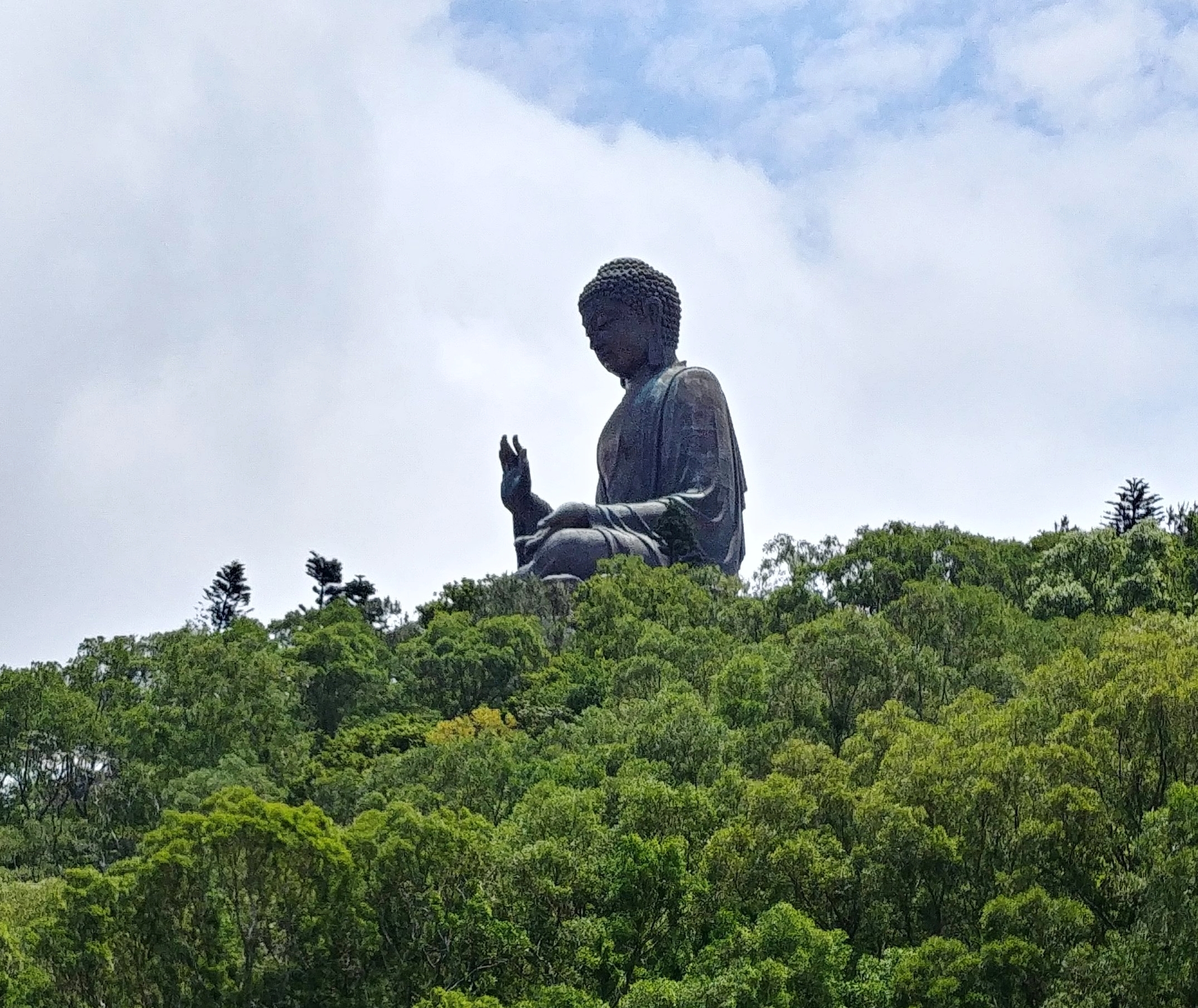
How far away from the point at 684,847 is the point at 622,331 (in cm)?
2187

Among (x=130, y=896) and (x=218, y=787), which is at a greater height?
(x=218, y=787)

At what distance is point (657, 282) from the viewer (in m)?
40.4

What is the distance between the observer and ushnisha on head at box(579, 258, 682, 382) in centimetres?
4000

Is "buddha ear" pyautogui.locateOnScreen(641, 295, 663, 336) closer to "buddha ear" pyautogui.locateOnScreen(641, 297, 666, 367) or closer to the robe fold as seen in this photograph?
"buddha ear" pyautogui.locateOnScreen(641, 297, 666, 367)

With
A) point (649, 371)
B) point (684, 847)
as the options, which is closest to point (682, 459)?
point (649, 371)

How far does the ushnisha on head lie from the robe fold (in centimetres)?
41

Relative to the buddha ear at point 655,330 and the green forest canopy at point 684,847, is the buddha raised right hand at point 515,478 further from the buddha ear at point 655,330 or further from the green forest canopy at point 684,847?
the green forest canopy at point 684,847

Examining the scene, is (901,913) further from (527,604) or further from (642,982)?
(527,604)

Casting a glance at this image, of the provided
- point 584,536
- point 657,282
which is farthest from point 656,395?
point 584,536

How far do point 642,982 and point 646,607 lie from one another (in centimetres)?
1512

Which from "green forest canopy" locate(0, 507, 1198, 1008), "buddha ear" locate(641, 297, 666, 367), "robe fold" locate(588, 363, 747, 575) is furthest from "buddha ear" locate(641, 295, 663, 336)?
"green forest canopy" locate(0, 507, 1198, 1008)

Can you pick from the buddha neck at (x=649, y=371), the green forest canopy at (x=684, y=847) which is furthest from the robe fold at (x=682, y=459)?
the green forest canopy at (x=684, y=847)

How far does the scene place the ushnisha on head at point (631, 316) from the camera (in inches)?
1575

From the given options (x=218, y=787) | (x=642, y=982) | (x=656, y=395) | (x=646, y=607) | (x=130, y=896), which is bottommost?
(x=642, y=982)
